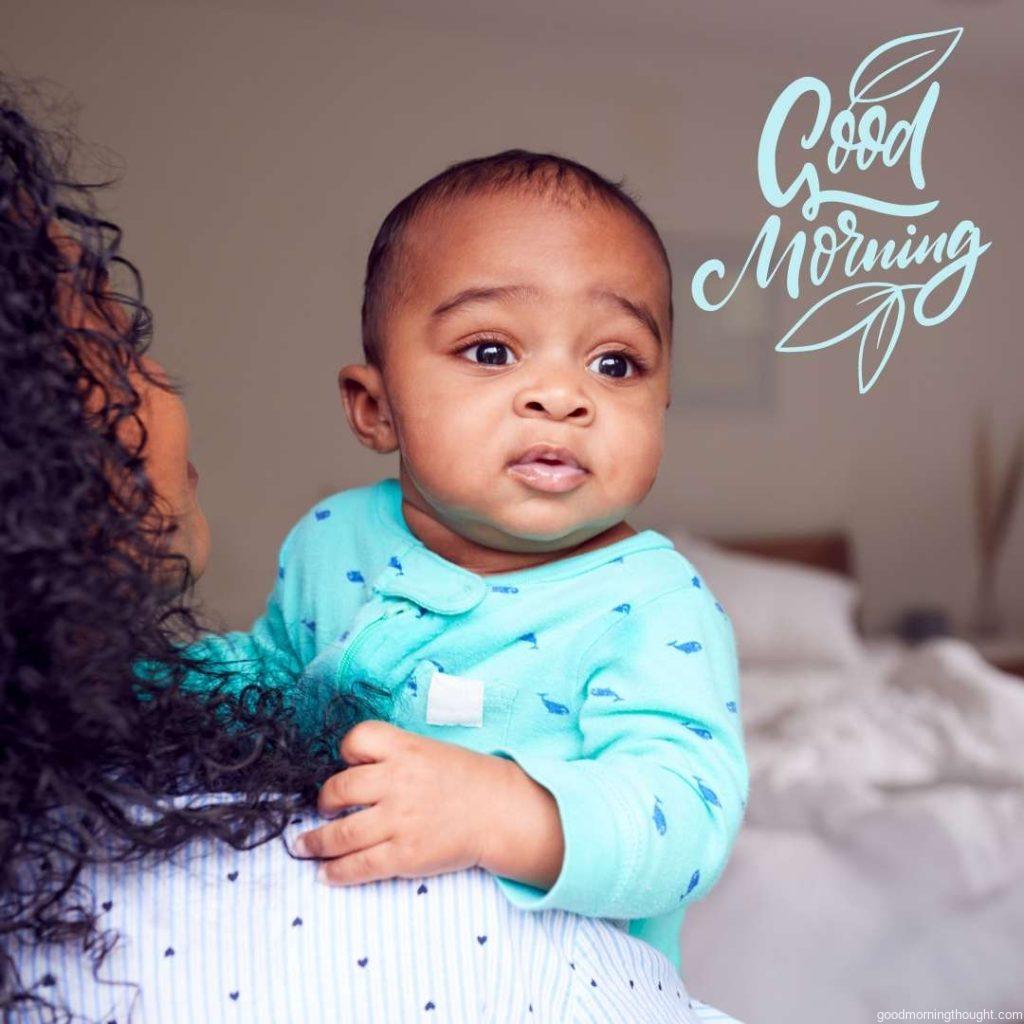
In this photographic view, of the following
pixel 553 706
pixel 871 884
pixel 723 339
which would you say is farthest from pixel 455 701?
pixel 723 339

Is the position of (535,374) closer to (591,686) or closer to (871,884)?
(591,686)

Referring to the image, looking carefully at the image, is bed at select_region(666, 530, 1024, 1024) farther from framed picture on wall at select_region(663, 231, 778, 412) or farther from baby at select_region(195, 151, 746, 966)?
framed picture on wall at select_region(663, 231, 778, 412)

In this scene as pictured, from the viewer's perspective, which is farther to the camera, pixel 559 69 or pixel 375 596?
pixel 559 69

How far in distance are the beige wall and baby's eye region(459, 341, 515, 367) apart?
349cm

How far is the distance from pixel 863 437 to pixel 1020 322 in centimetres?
88

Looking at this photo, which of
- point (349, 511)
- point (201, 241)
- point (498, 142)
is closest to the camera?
point (349, 511)

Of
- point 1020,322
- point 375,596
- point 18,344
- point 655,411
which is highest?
point 18,344

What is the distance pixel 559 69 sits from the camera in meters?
4.81

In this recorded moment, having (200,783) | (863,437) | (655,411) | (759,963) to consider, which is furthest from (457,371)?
(863,437)

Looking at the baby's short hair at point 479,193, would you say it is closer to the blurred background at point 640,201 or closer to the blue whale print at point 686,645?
the blue whale print at point 686,645

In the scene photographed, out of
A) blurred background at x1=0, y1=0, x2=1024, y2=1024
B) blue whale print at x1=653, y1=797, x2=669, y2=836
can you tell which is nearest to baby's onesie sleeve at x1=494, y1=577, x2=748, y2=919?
blue whale print at x1=653, y1=797, x2=669, y2=836

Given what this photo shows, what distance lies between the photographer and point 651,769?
797 millimetres

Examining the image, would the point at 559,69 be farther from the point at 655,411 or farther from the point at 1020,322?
the point at 655,411

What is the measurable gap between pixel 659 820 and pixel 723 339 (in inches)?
175
